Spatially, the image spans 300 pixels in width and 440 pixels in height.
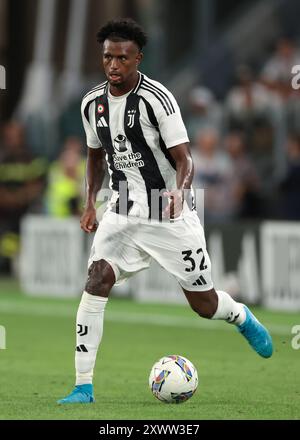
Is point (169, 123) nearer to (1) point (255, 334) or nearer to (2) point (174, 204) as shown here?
(2) point (174, 204)

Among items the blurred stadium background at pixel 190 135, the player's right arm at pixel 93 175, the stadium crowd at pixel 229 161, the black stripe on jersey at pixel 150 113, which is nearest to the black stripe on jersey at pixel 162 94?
the black stripe on jersey at pixel 150 113

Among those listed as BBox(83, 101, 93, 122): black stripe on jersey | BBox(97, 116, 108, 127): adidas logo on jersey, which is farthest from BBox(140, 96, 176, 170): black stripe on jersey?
BBox(83, 101, 93, 122): black stripe on jersey

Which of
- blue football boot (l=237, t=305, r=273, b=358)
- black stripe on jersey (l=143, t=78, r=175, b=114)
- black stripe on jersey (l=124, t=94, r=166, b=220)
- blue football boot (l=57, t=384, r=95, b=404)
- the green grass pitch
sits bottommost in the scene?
the green grass pitch

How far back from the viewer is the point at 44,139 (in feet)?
71.2

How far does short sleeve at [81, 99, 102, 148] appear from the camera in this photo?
882cm

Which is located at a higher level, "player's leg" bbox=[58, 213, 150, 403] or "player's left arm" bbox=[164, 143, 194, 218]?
"player's left arm" bbox=[164, 143, 194, 218]

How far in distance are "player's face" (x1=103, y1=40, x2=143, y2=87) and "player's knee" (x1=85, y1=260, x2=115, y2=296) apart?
1.23 meters

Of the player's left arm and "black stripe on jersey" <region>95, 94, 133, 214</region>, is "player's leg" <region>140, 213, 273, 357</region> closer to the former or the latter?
"black stripe on jersey" <region>95, 94, 133, 214</region>

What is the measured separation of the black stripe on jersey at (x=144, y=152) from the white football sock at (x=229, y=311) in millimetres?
751

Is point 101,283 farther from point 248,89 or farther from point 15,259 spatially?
point 15,259

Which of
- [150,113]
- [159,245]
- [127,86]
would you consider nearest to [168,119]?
[150,113]

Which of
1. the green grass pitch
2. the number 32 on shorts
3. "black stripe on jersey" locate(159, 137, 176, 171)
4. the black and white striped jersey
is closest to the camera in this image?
the green grass pitch

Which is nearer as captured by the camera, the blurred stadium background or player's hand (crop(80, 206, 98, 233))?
player's hand (crop(80, 206, 98, 233))

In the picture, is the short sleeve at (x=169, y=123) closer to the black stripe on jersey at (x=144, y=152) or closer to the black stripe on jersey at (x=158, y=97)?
the black stripe on jersey at (x=158, y=97)
